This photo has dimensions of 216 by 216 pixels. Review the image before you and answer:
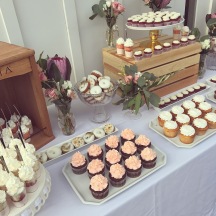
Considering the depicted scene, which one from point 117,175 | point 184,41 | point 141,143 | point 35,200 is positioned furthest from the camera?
point 184,41

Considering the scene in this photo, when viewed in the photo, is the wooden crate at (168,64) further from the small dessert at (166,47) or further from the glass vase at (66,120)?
the glass vase at (66,120)

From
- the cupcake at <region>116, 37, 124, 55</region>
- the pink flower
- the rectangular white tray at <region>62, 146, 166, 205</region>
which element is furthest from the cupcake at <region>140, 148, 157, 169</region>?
the cupcake at <region>116, 37, 124, 55</region>

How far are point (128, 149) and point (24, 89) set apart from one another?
0.47 meters

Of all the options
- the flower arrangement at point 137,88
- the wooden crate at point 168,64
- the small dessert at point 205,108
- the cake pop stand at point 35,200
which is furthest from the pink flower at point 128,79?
the cake pop stand at point 35,200

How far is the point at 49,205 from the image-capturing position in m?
0.76

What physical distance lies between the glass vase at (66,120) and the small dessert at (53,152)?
11 centimetres

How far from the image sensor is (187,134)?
36.1 inches

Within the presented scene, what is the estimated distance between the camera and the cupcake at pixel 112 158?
2.72 ft

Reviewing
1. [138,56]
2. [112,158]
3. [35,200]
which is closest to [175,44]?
[138,56]

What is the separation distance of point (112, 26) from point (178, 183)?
84cm

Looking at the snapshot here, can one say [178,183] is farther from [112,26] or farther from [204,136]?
[112,26]

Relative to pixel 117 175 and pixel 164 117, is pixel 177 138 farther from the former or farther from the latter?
pixel 117 175

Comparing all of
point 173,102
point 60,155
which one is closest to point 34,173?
point 60,155

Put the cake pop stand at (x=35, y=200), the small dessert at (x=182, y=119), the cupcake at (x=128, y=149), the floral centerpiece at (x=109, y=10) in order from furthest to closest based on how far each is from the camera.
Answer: the floral centerpiece at (x=109, y=10) < the small dessert at (x=182, y=119) < the cupcake at (x=128, y=149) < the cake pop stand at (x=35, y=200)
